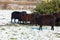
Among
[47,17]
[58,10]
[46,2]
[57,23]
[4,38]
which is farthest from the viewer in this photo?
[46,2]

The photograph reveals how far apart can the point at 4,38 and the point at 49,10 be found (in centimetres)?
775

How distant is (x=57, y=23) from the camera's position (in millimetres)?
16766

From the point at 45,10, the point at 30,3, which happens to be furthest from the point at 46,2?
the point at 30,3

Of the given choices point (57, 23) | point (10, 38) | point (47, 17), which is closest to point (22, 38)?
point (10, 38)

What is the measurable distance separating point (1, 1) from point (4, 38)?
3767cm

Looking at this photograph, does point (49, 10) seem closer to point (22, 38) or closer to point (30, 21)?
point (30, 21)

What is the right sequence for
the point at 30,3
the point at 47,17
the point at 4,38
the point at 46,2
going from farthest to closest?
the point at 30,3
the point at 46,2
the point at 47,17
the point at 4,38

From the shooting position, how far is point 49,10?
18.5 metres

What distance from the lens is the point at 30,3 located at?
4703 cm

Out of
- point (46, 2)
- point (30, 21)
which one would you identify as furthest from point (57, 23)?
point (46, 2)

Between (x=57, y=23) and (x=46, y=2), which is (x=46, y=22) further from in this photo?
(x=46, y=2)

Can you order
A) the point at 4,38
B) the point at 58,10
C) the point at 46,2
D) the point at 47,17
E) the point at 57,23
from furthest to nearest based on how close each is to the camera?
1. the point at 46,2
2. the point at 58,10
3. the point at 57,23
4. the point at 47,17
5. the point at 4,38

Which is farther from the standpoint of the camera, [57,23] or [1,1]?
A: [1,1]

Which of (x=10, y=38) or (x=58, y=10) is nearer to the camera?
(x=10, y=38)
